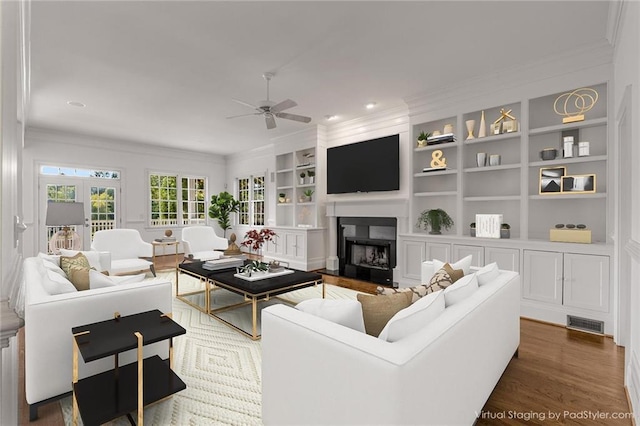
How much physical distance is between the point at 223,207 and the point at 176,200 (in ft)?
4.15

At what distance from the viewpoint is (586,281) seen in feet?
10.7

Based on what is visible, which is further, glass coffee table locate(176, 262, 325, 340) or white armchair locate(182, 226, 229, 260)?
white armchair locate(182, 226, 229, 260)

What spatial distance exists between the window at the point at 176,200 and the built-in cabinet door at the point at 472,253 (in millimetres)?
7100

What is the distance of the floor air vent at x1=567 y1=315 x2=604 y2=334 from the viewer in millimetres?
3188

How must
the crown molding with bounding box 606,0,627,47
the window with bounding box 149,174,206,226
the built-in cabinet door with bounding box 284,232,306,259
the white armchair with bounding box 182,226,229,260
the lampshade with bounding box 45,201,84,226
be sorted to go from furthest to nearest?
the window with bounding box 149,174,206,226
the built-in cabinet door with bounding box 284,232,306,259
the white armchair with bounding box 182,226,229,260
the lampshade with bounding box 45,201,84,226
the crown molding with bounding box 606,0,627,47

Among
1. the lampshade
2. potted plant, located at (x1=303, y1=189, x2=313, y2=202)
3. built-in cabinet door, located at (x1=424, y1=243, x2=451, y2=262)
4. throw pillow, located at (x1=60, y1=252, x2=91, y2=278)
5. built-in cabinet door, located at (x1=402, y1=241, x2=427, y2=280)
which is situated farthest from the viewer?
potted plant, located at (x1=303, y1=189, x2=313, y2=202)

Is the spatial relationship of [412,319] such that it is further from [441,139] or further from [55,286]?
[441,139]

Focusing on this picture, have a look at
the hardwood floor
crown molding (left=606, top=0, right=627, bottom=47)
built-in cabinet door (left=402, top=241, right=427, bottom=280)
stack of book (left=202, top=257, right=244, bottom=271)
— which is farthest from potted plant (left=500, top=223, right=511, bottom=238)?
stack of book (left=202, top=257, right=244, bottom=271)

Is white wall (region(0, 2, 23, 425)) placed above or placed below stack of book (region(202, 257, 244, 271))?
above

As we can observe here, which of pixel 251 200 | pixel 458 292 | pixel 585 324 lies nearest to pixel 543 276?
pixel 585 324

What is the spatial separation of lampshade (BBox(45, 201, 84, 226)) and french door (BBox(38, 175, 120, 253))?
2670 mm

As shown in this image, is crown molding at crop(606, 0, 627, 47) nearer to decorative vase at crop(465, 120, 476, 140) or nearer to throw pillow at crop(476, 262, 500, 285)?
decorative vase at crop(465, 120, 476, 140)

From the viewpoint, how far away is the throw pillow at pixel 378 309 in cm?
163

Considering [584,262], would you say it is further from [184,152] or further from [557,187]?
[184,152]
